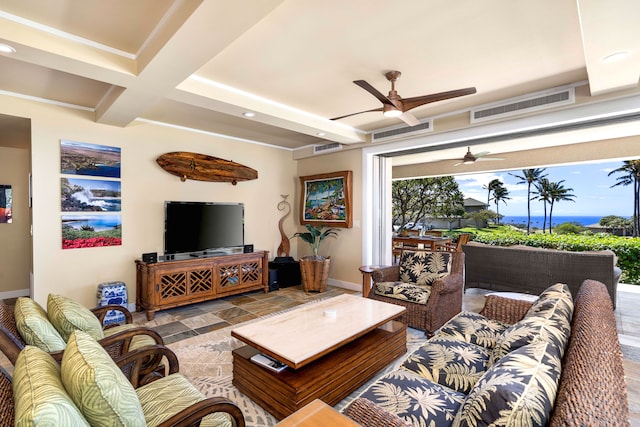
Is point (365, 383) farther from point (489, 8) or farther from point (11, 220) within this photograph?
point (11, 220)

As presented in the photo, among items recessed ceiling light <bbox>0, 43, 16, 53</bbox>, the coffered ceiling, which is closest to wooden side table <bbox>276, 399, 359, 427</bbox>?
the coffered ceiling

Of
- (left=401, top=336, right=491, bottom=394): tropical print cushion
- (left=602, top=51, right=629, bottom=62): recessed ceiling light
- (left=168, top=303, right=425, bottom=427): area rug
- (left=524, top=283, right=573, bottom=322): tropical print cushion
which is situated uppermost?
(left=602, top=51, right=629, bottom=62): recessed ceiling light

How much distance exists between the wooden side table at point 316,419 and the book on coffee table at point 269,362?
100cm

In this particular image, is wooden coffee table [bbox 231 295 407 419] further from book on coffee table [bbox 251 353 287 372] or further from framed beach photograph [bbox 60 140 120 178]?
framed beach photograph [bbox 60 140 120 178]

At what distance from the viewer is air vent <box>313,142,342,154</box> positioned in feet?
17.7

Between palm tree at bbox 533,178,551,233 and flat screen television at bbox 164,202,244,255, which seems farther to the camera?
palm tree at bbox 533,178,551,233

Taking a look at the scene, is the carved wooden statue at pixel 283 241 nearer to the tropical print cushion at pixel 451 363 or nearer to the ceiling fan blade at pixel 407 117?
the ceiling fan blade at pixel 407 117

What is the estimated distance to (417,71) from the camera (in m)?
2.91

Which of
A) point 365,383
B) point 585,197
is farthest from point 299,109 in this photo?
point 585,197

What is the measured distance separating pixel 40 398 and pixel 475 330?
8.39 feet

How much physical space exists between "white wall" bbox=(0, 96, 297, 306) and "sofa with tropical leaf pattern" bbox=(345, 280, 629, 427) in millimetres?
3956

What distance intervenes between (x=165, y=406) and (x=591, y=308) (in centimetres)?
220

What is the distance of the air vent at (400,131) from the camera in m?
4.25

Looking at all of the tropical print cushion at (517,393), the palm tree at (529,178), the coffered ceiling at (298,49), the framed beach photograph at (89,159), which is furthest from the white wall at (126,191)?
the palm tree at (529,178)
